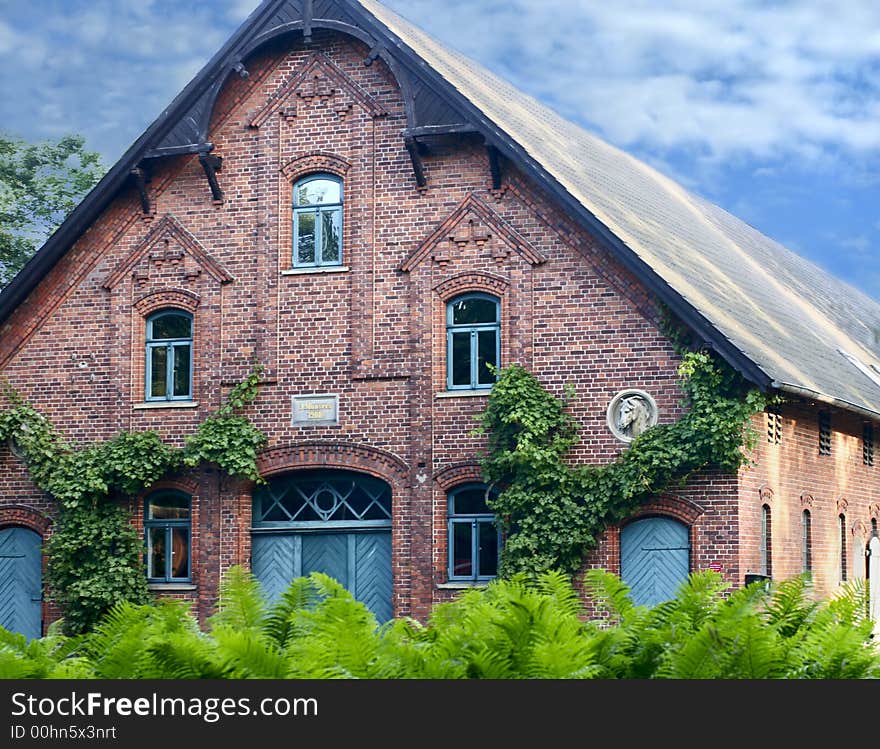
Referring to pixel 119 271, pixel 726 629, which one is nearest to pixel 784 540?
pixel 119 271

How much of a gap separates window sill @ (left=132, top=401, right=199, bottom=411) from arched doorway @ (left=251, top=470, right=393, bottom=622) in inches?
66.1

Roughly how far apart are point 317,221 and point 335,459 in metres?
3.59

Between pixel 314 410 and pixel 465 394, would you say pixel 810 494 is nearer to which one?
pixel 465 394

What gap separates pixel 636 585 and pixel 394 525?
3.52m

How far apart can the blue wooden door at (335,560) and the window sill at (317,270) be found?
381 cm

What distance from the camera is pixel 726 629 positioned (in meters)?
4.83

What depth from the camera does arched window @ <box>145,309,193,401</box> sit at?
74.2 feet

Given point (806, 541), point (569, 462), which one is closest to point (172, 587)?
point (569, 462)

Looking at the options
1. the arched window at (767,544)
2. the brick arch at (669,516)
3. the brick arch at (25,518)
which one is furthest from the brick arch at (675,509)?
the brick arch at (25,518)

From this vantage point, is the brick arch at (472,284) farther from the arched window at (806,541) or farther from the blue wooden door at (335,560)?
the arched window at (806,541)

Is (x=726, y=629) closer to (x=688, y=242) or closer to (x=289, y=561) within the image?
(x=289, y=561)

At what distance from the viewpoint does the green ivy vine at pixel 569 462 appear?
19297 mm

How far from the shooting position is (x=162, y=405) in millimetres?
22484

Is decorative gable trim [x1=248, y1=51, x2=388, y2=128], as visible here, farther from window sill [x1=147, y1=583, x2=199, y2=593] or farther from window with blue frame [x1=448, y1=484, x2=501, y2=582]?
window sill [x1=147, y1=583, x2=199, y2=593]
